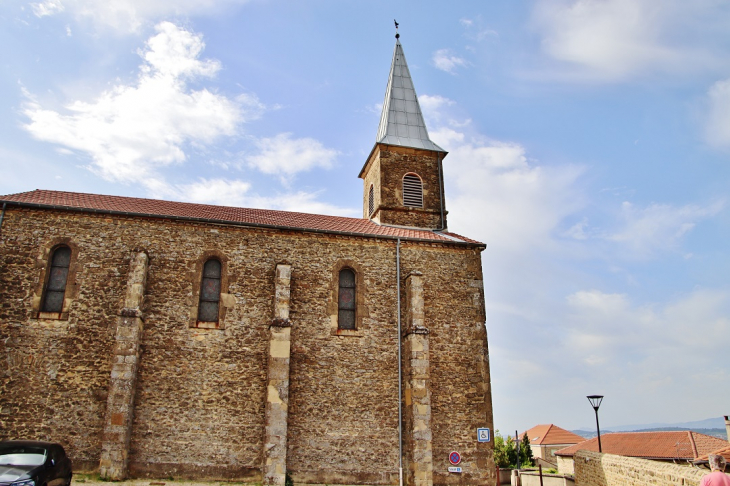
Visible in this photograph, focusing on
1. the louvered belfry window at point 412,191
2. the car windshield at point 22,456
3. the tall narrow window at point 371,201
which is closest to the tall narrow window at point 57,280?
the car windshield at point 22,456

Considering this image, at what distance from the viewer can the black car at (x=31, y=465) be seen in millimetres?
8938

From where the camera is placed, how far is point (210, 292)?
55.7 feet

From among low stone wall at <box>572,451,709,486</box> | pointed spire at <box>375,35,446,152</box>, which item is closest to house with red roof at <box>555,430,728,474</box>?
low stone wall at <box>572,451,709,486</box>

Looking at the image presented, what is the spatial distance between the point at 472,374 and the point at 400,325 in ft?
9.85

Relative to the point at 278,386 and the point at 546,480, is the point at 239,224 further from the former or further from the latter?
the point at 546,480

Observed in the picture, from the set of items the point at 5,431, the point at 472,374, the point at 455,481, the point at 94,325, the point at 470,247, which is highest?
the point at 470,247

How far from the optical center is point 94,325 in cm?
1577

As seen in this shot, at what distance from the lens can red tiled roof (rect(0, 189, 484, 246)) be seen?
1702 cm

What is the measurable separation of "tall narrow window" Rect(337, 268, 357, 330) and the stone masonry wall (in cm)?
35

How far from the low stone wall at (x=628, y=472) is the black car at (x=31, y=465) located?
12.3 meters

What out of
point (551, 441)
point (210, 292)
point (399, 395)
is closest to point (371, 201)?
point (210, 292)

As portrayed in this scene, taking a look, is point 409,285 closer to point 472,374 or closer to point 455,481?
point 472,374

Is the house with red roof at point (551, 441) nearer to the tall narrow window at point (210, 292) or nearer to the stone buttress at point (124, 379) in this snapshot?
the tall narrow window at point (210, 292)

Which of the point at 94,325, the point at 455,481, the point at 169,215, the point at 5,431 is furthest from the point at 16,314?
the point at 455,481
